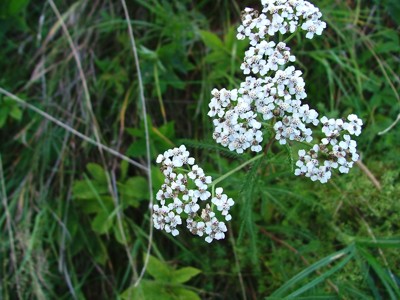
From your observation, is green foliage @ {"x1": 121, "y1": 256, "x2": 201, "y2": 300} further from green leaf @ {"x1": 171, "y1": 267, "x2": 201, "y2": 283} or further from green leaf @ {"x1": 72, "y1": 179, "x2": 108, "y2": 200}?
green leaf @ {"x1": 72, "y1": 179, "x2": 108, "y2": 200}

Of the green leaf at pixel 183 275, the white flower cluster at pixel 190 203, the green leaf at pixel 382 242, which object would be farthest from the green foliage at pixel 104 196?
the green leaf at pixel 382 242

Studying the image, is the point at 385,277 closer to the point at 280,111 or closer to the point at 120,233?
the point at 280,111

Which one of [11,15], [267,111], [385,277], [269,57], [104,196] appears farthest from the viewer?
[11,15]

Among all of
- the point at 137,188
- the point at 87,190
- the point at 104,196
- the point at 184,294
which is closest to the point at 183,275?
the point at 184,294

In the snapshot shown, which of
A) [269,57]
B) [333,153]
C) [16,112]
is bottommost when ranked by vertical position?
[333,153]

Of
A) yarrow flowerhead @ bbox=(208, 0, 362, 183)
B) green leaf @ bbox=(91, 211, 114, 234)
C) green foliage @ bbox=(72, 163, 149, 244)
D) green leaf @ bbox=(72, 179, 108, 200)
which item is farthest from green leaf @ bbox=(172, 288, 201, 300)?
yarrow flowerhead @ bbox=(208, 0, 362, 183)

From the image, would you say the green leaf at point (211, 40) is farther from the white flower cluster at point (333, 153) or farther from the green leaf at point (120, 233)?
the white flower cluster at point (333, 153)

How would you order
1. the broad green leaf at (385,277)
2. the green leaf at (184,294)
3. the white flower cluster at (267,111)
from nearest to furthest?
1. the white flower cluster at (267,111)
2. the broad green leaf at (385,277)
3. the green leaf at (184,294)
